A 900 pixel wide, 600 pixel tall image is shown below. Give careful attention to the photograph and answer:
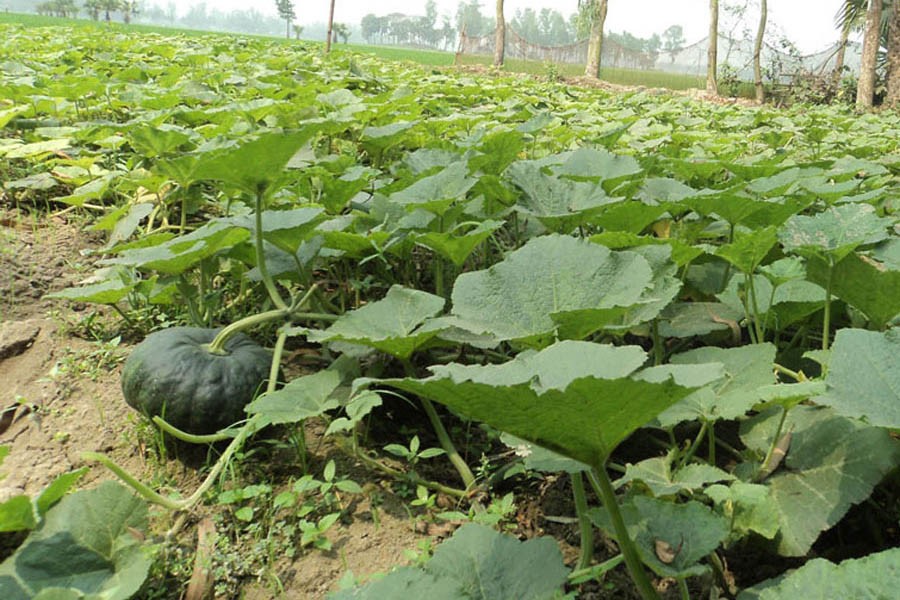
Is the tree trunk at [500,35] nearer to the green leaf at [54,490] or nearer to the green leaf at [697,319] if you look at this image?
the green leaf at [697,319]

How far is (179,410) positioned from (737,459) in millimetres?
1267

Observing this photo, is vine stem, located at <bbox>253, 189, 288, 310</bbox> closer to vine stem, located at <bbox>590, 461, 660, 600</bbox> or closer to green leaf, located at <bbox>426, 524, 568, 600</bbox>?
green leaf, located at <bbox>426, 524, 568, 600</bbox>

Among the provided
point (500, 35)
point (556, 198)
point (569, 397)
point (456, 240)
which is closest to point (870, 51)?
point (500, 35)

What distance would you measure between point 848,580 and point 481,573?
1.52 ft

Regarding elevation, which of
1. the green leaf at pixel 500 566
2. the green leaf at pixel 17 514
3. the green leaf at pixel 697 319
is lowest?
the green leaf at pixel 17 514

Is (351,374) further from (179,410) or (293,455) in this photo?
(179,410)

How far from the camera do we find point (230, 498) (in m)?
1.41

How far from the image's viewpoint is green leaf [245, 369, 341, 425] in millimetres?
1369

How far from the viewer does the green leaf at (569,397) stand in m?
0.72

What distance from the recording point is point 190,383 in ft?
5.45

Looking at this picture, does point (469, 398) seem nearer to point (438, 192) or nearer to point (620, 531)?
point (620, 531)

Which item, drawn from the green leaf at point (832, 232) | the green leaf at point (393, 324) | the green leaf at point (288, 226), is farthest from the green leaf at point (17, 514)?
the green leaf at point (832, 232)

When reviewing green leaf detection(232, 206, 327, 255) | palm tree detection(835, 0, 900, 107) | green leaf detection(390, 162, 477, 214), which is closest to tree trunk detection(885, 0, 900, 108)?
palm tree detection(835, 0, 900, 107)

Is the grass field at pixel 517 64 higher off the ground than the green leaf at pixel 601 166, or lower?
higher
